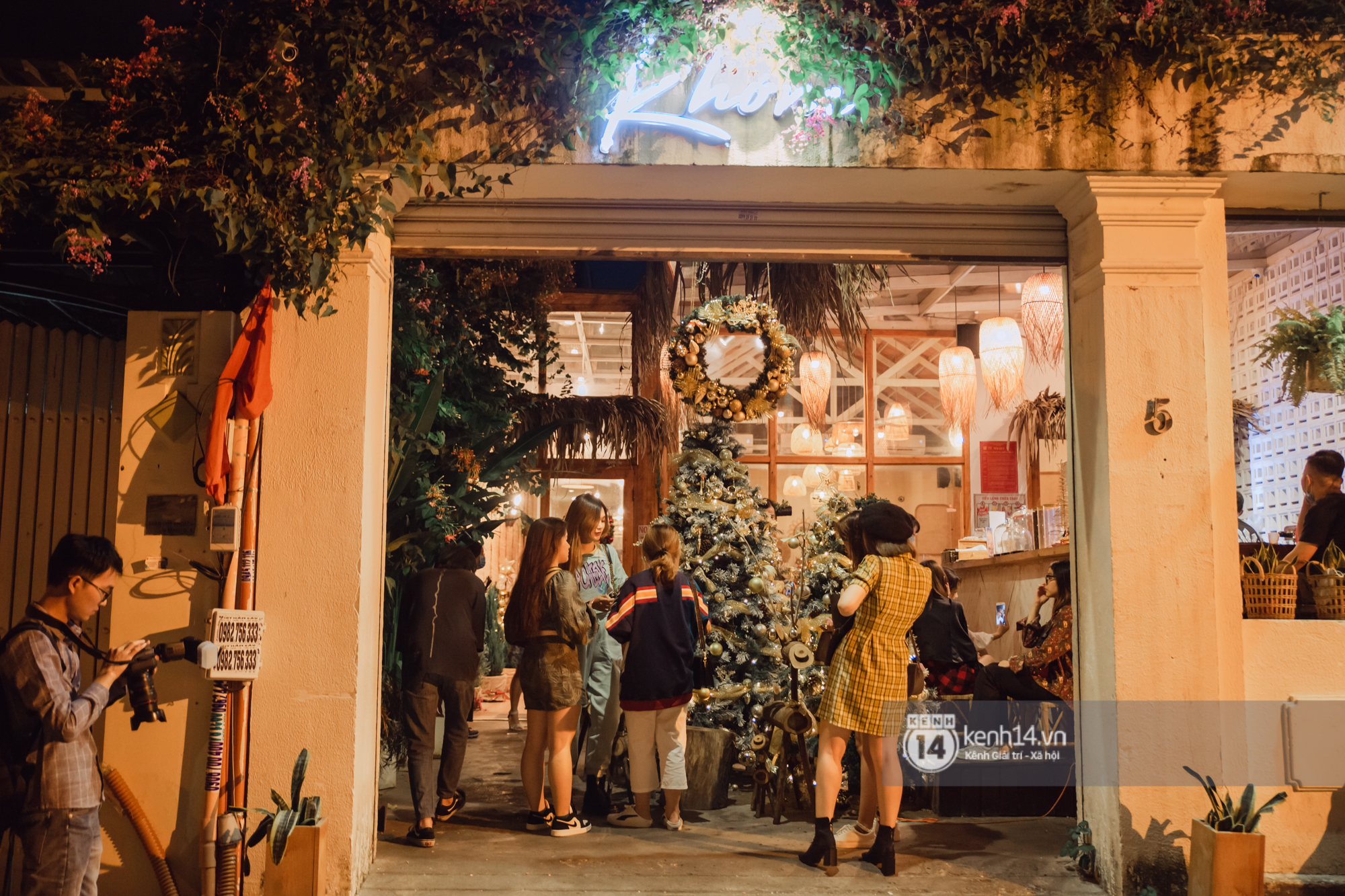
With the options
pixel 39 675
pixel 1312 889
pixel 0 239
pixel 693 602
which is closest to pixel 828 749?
pixel 693 602

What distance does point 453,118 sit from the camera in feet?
16.4

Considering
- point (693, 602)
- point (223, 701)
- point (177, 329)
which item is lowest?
point (223, 701)

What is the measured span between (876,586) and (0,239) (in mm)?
Result: 5092

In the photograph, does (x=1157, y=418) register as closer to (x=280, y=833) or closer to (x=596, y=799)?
(x=596, y=799)

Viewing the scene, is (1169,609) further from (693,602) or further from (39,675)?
(39,675)

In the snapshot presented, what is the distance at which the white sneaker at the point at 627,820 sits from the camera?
629cm

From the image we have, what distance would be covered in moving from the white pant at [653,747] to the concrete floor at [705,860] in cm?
29

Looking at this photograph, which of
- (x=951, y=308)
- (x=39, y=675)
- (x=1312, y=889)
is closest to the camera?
(x=39, y=675)

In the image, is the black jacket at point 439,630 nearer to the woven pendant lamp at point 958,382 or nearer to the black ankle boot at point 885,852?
the black ankle boot at point 885,852

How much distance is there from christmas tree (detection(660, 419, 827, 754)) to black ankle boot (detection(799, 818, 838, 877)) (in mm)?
1730

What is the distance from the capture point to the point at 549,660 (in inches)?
239

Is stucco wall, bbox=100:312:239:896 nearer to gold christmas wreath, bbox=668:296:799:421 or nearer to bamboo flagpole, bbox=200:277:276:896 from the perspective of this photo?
bamboo flagpole, bbox=200:277:276:896

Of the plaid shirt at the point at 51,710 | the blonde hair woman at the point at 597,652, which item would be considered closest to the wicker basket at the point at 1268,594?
the blonde hair woman at the point at 597,652

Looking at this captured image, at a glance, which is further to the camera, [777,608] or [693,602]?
[777,608]
